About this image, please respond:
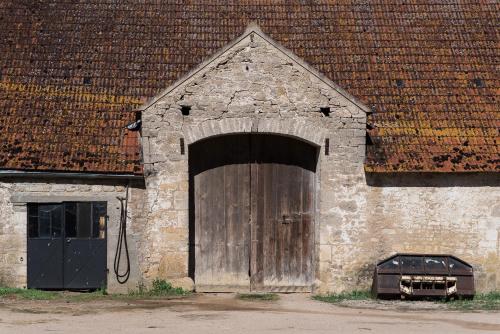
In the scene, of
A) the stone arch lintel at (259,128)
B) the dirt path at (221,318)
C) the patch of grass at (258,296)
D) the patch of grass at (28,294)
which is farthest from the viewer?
the stone arch lintel at (259,128)

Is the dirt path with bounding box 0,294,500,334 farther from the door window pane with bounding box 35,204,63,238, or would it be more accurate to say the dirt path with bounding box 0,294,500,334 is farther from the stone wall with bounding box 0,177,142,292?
the door window pane with bounding box 35,204,63,238

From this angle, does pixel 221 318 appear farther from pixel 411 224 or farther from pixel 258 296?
pixel 411 224

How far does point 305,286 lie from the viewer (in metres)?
17.9

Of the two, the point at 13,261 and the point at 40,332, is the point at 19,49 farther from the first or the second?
the point at 40,332

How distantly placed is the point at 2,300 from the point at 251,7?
856 cm

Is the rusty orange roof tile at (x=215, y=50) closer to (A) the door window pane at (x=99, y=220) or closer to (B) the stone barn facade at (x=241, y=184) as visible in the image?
(B) the stone barn facade at (x=241, y=184)

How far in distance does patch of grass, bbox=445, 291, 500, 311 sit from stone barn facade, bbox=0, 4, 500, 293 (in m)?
0.29

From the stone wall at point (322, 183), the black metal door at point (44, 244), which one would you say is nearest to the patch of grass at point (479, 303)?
the stone wall at point (322, 183)

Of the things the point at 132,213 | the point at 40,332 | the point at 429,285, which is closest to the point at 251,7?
the point at 132,213

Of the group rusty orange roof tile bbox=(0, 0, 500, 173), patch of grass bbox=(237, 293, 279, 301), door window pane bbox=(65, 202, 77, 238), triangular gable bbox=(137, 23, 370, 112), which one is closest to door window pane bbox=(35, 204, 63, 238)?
door window pane bbox=(65, 202, 77, 238)

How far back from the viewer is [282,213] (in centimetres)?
1798

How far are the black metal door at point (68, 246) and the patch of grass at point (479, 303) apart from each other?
6.35 meters

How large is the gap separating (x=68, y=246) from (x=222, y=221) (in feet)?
9.59

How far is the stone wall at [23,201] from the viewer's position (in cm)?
1700
